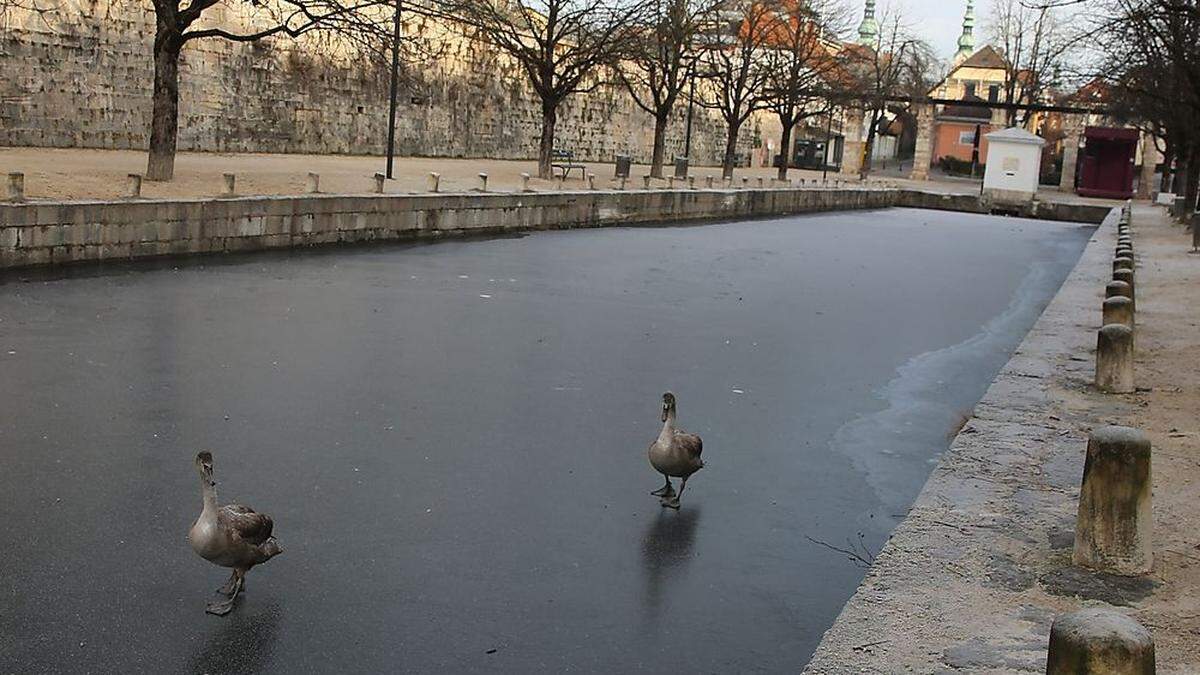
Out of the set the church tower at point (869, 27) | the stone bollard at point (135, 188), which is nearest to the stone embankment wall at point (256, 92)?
the stone bollard at point (135, 188)

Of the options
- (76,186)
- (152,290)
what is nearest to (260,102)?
(76,186)

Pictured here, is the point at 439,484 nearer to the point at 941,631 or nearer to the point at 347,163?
the point at 941,631

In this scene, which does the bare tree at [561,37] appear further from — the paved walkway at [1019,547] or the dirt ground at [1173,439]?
the paved walkway at [1019,547]

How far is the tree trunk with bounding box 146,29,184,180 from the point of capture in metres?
20.4

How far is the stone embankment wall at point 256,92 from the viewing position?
26625 millimetres

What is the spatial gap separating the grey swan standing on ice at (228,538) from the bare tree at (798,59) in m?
43.1

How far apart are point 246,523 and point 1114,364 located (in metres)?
6.81

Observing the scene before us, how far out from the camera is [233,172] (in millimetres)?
23516

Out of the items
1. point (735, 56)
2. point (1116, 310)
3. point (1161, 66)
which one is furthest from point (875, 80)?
point (1116, 310)

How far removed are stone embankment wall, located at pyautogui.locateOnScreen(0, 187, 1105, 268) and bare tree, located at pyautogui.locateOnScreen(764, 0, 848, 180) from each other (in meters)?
15.2

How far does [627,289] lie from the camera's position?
18.1 m

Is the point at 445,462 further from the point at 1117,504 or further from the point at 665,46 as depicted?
the point at 665,46

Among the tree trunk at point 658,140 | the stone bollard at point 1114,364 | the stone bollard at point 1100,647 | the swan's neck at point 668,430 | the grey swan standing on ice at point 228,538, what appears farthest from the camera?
the tree trunk at point 658,140

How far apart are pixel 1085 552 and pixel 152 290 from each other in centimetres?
1164
